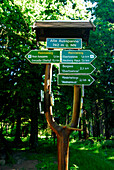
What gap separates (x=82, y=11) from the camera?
1345 centimetres

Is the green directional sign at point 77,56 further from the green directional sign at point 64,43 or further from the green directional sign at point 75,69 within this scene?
the green directional sign at point 64,43

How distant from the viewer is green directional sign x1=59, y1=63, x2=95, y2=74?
4.61 meters

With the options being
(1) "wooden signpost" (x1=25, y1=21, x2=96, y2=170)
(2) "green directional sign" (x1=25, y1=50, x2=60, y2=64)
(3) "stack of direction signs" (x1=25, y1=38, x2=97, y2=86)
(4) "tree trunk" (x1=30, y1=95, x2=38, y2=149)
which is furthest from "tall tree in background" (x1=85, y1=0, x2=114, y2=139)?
(2) "green directional sign" (x1=25, y1=50, x2=60, y2=64)

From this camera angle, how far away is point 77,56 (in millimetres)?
4691

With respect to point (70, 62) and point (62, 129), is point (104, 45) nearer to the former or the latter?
point (70, 62)

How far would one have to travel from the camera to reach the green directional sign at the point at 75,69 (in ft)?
15.1

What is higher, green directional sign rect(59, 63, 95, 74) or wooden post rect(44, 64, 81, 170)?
green directional sign rect(59, 63, 95, 74)

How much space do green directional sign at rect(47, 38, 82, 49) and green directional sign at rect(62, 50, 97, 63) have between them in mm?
239

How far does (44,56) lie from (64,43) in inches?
27.5

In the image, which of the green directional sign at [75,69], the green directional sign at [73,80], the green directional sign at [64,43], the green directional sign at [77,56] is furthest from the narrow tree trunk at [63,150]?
the green directional sign at [64,43]

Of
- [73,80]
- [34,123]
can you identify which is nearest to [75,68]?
[73,80]

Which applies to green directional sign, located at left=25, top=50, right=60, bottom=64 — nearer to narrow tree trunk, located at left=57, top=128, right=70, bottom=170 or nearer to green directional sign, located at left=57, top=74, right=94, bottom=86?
green directional sign, located at left=57, top=74, right=94, bottom=86

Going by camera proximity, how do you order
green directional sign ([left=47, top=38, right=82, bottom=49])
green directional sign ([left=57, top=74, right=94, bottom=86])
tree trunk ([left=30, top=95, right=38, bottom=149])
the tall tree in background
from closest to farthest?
green directional sign ([left=57, top=74, right=94, bottom=86]) < green directional sign ([left=47, top=38, right=82, bottom=49]) < tree trunk ([left=30, top=95, right=38, bottom=149]) < the tall tree in background

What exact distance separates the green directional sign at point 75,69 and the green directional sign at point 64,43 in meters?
0.59
